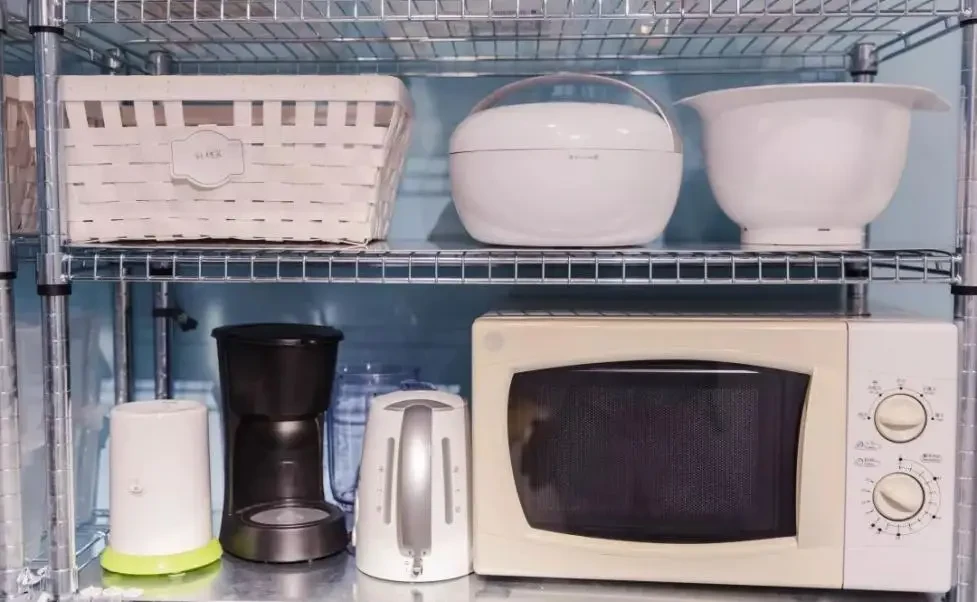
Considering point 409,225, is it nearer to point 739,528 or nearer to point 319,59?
point 319,59

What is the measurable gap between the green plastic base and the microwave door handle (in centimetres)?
24

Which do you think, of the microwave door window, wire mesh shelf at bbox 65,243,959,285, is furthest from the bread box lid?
the microwave door window

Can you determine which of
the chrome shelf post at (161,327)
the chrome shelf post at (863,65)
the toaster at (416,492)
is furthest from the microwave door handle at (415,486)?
the chrome shelf post at (863,65)

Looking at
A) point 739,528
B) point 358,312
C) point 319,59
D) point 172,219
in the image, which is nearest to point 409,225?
point 358,312

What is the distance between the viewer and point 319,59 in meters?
1.31

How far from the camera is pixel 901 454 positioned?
94cm

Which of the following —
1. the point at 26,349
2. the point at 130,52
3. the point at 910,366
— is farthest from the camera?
the point at 130,52

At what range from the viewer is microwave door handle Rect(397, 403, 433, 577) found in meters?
1.00

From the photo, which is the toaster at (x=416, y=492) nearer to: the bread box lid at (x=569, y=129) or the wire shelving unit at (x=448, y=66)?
the wire shelving unit at (x=448, y=66)

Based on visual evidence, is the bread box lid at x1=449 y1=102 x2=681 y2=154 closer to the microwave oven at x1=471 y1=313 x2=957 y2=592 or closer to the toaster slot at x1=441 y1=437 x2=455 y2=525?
the microwave oven at x1=471 y1=313 x2=957 y2=592

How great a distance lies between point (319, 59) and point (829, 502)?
88 centimetres

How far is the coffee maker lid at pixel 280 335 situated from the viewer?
3.51 feet

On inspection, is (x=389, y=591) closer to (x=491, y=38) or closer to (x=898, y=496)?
(x=898, y=496)

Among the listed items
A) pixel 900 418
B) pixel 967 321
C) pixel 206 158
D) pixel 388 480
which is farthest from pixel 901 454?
pixel 206 158
